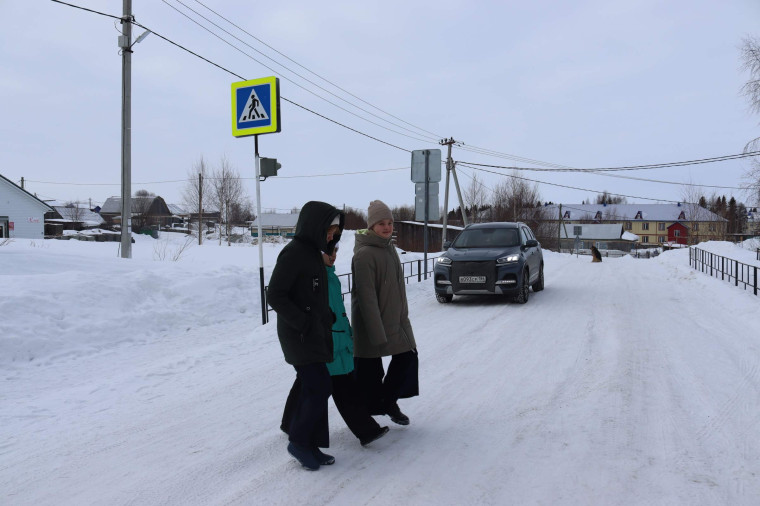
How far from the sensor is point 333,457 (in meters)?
3.69

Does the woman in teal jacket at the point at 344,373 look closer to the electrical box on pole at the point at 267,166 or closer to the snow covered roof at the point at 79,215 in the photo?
the electrical box on pole at the point at 267,166

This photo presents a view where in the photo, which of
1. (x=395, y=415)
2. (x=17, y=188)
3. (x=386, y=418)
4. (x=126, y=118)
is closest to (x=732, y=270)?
(x=386, y=418)

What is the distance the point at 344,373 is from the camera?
148 inches

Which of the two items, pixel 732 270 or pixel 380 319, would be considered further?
pixel 732 270

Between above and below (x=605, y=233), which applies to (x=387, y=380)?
below

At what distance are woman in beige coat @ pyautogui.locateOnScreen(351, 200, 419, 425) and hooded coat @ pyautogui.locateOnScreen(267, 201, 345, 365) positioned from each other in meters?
0.46

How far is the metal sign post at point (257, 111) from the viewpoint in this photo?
8.70 metres

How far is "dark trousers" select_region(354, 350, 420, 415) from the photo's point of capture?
4.13m

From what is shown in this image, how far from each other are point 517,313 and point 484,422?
609 centimetres

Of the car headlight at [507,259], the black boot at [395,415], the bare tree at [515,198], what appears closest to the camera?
the black boot at [395,415]

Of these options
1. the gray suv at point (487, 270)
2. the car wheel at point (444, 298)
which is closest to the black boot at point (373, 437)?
the gray suv at point (487, 270)

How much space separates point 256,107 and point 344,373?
6231mm

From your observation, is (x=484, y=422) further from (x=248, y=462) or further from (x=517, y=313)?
(x=517, y=313)

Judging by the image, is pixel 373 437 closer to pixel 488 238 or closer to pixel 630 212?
pixel 488 238
